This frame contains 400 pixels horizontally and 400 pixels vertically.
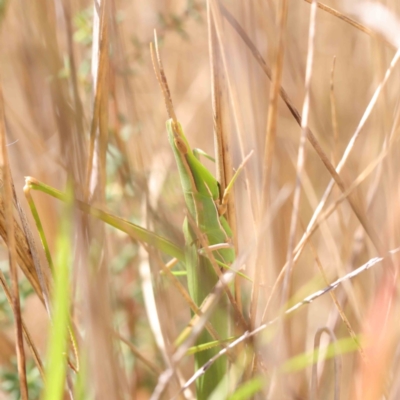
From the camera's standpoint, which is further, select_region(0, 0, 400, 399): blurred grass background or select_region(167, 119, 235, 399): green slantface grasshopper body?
select_region(167, 119, 235, 399): green slantface grasshopper body

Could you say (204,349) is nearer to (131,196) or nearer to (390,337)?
(390,337)

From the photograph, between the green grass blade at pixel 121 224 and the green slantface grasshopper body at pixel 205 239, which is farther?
the green slantface grasshopper body at pixel 205 239

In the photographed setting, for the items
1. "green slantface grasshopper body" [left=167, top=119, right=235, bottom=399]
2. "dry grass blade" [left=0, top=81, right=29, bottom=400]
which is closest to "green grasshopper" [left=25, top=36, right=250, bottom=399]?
"green slantface grasshopper body" [left=167, top=119, right=235, bottom=399]

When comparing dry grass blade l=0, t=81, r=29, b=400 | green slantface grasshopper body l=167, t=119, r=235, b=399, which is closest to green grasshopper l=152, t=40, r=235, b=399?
green slantface grasshopper body l=167, t=119, r=235, b=399

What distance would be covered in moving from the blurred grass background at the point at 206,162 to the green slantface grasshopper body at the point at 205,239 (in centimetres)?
5

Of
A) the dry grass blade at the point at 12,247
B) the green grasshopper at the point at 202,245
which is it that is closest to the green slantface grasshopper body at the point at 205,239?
the green grasshopper at the point at 202,245

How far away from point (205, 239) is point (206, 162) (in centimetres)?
62

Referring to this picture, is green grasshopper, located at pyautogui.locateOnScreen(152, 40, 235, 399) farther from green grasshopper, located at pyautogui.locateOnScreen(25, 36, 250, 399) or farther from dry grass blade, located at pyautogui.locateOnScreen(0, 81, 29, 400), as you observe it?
dry grass blade, located at pyautogui.locateOnScreen(0, 81, 29, 400)

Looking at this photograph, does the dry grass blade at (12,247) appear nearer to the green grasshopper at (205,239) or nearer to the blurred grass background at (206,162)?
the blurred grass background at (206,162)

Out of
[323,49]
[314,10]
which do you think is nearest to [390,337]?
[314,10]

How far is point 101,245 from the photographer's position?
41cm

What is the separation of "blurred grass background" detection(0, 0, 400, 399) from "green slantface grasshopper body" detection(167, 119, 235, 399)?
0.16ft

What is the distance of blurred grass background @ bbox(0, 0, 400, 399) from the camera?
0.42 metres

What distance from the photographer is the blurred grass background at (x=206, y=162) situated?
42cm
